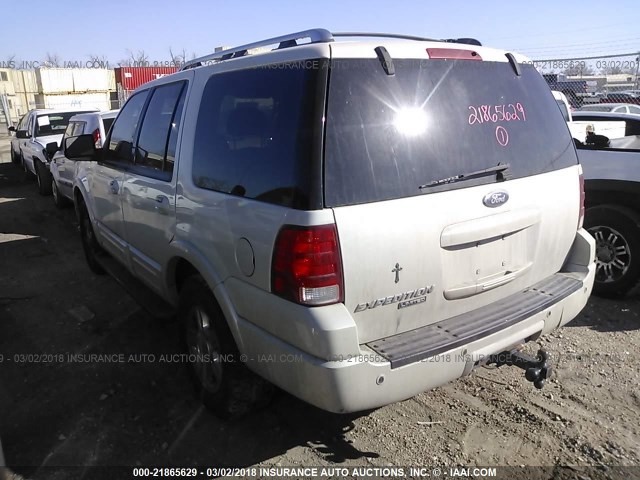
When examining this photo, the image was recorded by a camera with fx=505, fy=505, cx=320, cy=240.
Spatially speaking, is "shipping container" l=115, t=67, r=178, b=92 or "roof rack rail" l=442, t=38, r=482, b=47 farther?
"shipping container" l=115, t=67, r=178, b=92

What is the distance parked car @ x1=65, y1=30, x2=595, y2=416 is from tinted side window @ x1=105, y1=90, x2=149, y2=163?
38.8 inches

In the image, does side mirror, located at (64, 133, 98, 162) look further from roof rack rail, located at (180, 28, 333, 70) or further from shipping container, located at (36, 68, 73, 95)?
shipping container, located at (36, 68, 73, 95)

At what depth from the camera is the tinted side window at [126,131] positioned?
4074mm

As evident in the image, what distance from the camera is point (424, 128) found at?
2418 millimetres

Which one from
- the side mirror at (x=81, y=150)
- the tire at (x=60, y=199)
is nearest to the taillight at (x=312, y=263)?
the side mirror at (x=81, y=150)

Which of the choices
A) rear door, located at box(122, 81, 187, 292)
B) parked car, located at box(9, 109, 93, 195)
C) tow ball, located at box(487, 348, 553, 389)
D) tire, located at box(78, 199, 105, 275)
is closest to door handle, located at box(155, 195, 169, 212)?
rear door, located at box(122, 81, 187, 292)

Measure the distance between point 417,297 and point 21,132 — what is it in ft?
37.5

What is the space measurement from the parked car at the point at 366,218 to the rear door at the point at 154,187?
0.05 m

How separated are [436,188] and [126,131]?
2960 mm

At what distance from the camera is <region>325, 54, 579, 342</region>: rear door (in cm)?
223

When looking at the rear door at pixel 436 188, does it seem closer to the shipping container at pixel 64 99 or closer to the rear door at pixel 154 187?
the rear door at pixel 154 187

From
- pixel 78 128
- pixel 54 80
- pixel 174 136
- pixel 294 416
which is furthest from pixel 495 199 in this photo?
pixel 54 80

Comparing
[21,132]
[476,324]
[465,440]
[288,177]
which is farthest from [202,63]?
[21,132]

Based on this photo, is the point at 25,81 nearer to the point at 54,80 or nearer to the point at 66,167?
the point at 54,80
